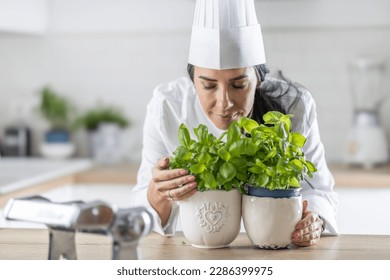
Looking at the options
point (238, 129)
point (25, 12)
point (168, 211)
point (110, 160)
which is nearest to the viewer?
point (238, 129)

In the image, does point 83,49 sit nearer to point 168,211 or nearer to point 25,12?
point 25,12

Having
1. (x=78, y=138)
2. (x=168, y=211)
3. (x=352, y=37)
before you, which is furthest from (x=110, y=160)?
(x=168, y=211)

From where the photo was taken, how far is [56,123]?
86.1 inches

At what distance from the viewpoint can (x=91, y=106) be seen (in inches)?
86.4

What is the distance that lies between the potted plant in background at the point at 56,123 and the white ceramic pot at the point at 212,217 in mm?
1313

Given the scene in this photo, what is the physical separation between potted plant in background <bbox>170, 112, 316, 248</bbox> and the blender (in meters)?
1.12

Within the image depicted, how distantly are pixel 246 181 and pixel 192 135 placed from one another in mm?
355

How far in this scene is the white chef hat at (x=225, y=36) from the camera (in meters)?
1.05

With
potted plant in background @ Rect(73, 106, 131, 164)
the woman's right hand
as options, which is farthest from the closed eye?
potted plant in background @ Rect(73, 106, 131, 164)

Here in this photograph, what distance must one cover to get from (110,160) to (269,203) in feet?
4.30

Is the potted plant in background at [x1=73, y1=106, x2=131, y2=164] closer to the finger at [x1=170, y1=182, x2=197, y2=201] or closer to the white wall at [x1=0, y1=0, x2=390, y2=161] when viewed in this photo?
the white wall at [x1=0, y1=0, x2=390, y2=161]

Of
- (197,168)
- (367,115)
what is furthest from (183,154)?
(367,115)

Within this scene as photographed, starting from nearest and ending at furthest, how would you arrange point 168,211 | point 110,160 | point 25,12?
point 168,211
point 25,12
point 110,160

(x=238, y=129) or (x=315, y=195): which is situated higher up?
(x=238, y=129)
